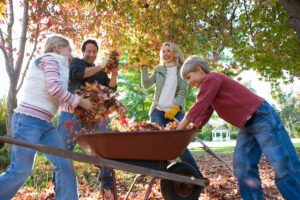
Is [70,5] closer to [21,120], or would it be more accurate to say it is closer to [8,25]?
[8,25]

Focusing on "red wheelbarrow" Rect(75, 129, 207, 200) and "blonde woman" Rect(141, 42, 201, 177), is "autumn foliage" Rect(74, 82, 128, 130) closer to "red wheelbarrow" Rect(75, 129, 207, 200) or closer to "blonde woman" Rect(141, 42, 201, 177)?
"red wheelbarrow" Rect(75, 129, 207, 200)

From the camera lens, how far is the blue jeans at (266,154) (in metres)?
1.95

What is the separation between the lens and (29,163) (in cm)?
199

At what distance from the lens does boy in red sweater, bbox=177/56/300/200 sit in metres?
1.97

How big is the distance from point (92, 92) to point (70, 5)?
5.08 m

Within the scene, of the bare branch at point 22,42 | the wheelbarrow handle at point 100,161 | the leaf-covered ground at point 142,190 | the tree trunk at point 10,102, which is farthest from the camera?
the tree trunk at point 10,102

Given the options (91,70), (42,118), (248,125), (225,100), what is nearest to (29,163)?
(42,118)

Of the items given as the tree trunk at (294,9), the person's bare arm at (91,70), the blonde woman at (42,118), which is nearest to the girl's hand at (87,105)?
the blonde woman at (42,118)

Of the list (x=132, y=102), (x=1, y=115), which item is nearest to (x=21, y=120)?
(x=1, y=115)

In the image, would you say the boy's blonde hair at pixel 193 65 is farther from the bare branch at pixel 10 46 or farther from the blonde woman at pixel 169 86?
the bare branch at pixel 10 46

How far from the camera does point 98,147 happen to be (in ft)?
6.64

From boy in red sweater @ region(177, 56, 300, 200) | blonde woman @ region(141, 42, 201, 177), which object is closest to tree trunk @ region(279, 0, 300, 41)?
blonde woman @ region(141, 42, 201, 177)

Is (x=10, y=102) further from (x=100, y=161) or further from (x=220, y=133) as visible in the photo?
(x=220, y=133)

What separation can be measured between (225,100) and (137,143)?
0.87 metres
